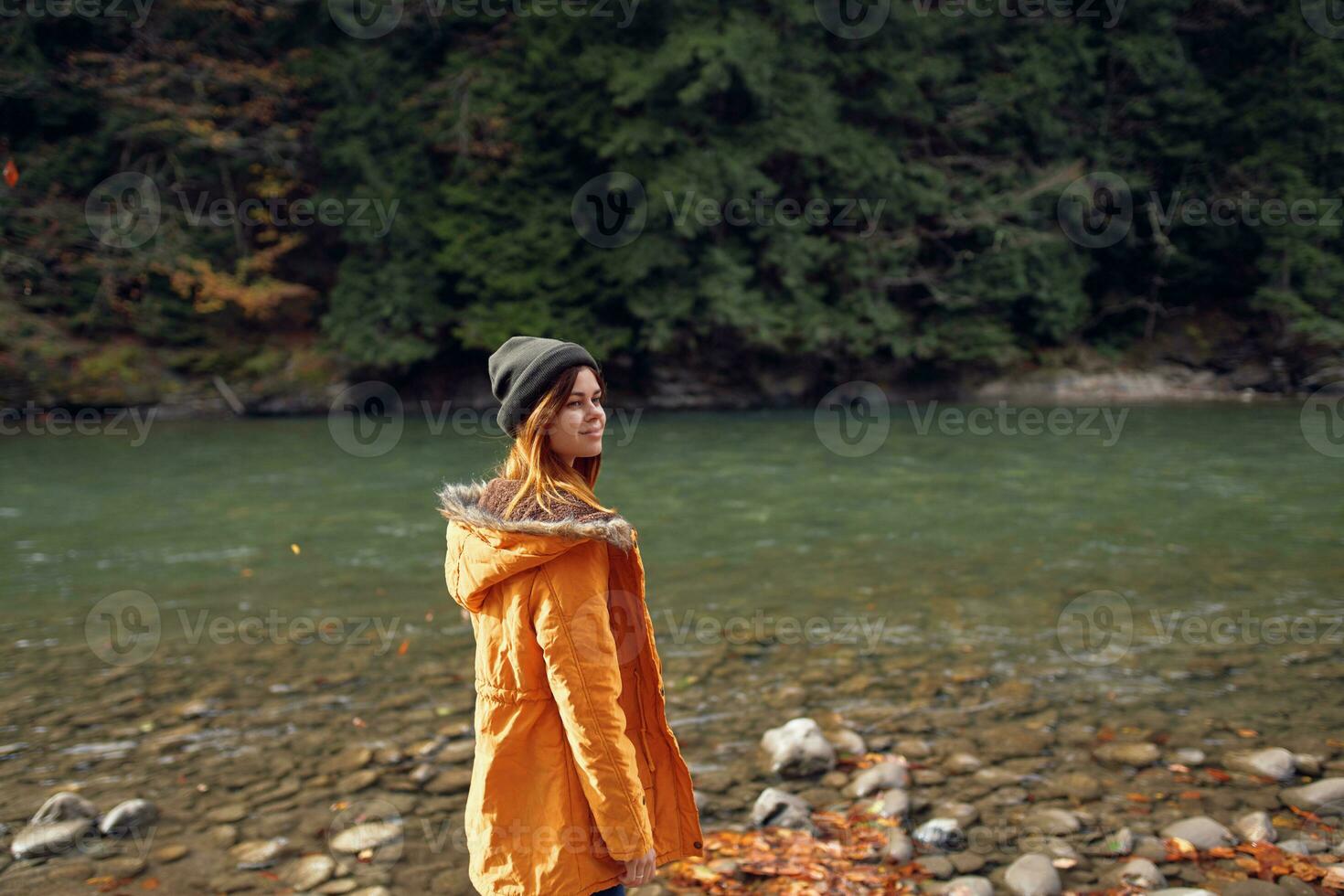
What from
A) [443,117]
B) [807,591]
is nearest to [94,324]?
[443,117]

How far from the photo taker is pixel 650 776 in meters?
2.24

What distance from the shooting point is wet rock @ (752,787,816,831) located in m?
3.75

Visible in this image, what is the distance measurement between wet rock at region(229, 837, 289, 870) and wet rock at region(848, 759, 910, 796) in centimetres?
221

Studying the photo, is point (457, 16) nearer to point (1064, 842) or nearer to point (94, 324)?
point (94, 324)

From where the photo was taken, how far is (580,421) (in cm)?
219

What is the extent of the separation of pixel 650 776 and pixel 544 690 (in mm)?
335

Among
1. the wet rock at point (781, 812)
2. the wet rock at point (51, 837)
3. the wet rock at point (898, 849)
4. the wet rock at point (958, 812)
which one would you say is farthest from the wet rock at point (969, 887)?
the wet rock at point (51, 837)

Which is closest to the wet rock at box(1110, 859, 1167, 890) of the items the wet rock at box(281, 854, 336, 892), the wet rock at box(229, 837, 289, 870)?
the wet rock at box(281, 854, 336, 892)

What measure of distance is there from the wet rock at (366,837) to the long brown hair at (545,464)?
2.15m

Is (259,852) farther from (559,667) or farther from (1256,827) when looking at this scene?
(1256,827)

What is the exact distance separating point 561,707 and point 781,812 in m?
2.04

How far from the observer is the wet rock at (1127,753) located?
424 centimetres

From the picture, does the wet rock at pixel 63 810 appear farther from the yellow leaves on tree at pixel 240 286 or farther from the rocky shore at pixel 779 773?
the yellow leaves on tree at pixel 240 286

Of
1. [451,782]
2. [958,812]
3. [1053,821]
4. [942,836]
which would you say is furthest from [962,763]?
[451,782]
